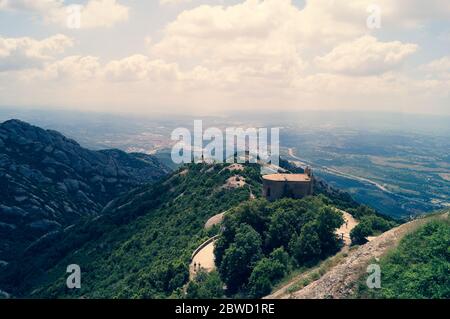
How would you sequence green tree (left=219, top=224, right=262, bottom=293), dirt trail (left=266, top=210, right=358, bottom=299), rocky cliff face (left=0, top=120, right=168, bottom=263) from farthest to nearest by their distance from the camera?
rocky cliff face (left=0, top=120, right=168, bottom=263) → green tree (left=219, top=224, right=262, bottom=293) → dirt trail (left=266, top=210, right=358, bottom=299)

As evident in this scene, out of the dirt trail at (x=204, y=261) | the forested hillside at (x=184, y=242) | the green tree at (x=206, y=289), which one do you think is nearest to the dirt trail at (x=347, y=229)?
the forested hillside at (x=184, y=242)

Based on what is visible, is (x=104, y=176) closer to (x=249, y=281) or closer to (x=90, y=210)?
(x=90, y=210)

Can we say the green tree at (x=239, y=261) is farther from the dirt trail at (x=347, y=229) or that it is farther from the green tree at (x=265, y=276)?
the dirt trail at (x=347, y=229)

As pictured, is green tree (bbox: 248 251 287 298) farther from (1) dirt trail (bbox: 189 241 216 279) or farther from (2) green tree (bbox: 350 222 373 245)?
(2) green tree (bbox: 350 222 373 245)

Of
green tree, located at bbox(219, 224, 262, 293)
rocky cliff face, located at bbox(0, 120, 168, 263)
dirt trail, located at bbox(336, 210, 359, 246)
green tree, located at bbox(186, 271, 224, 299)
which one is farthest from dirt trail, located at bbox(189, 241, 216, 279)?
rocky cliff face, located at bbox(0, 120, 168, 263)

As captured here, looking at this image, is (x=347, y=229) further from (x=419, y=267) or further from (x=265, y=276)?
(x=419, y=267)

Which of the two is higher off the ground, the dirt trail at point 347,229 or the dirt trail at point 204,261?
the dirt trail at point 347,229
